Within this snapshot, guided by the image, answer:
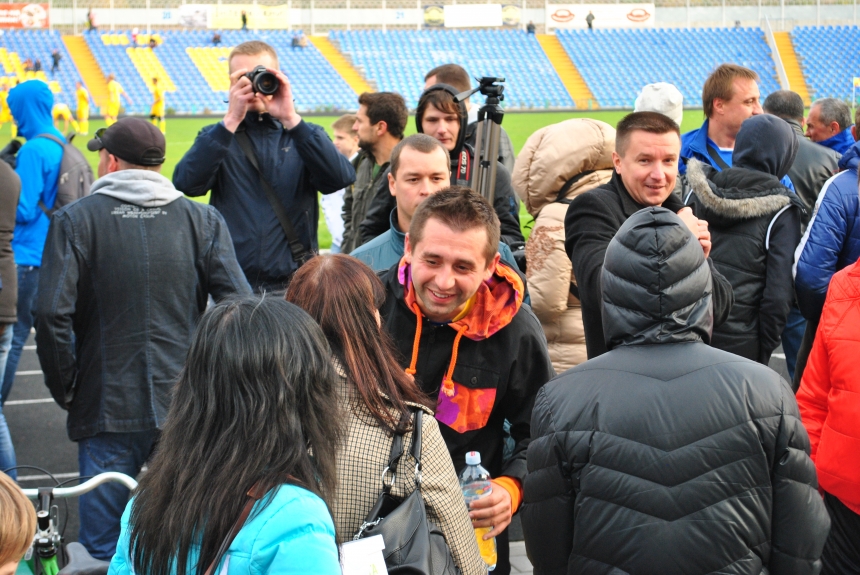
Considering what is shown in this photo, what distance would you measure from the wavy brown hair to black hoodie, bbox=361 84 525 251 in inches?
74.7

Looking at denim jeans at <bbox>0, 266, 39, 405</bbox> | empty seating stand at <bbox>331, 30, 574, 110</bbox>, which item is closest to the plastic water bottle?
denim jeans at <bbox>0, 266, 39, 405</bbox>

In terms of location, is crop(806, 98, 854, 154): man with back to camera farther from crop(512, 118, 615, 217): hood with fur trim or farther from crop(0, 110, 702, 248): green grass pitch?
crop(0, 110, 702, 248): green grass pitch

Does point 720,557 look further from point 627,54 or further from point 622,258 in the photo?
point 627,54

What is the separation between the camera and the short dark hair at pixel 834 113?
6969 millimetres

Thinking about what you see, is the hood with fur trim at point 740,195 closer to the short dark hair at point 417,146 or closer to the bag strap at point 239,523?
the short dark hair at point 417,146

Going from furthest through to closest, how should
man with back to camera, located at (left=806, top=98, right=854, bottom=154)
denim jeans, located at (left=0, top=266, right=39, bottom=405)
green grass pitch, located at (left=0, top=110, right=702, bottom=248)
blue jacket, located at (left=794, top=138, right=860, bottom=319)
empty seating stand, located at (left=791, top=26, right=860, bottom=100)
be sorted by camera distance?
1. empty seating stand, located at (left=791, top=26, right=860, bottom=100)
2. green grass pitch, located at (left=0, top=110, right=702, bottom=248)
3. man with back to camera, located at (left=806, top=98, right=854, bottom=154)
4. denim jeans, located at (left=0, top=266, right=39, bottom=405)
5. blue jacket, located at (left=794, top=138, right=860, bottom=319)

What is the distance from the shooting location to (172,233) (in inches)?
142

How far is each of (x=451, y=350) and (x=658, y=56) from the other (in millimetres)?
44980

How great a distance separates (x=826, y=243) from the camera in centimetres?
377

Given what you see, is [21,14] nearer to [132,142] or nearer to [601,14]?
[601,14]

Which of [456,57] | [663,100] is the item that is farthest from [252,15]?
[663,100]

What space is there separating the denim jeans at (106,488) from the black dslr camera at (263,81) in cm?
167

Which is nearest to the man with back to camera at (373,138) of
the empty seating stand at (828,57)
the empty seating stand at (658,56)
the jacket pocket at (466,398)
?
the jacket pocket at (466,398)

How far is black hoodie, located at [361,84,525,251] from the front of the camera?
421 cm
